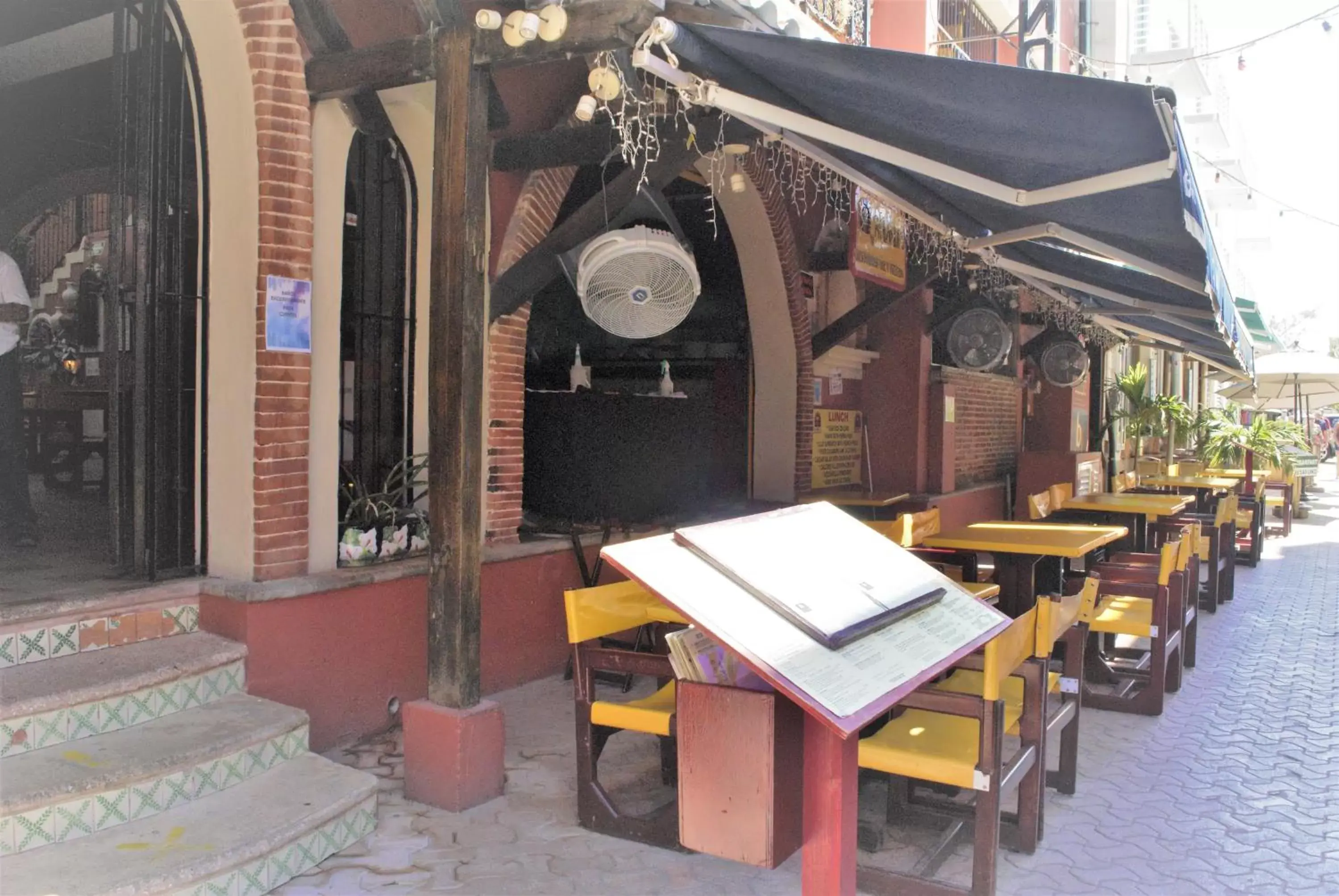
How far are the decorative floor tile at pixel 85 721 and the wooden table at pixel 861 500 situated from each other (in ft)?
17.6

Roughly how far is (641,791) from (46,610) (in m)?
2.41

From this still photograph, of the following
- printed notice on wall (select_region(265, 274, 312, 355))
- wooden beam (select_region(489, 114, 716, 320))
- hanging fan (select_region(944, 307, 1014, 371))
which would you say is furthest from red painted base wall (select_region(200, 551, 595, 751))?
hanging fan (select_region(944, 307, 1014, 371))

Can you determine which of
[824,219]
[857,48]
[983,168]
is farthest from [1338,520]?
[857,48]

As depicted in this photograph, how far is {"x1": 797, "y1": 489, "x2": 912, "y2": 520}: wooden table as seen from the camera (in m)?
7.88

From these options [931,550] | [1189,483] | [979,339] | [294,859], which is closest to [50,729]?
[294,859]

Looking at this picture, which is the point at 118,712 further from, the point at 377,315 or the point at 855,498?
the point at 855,498

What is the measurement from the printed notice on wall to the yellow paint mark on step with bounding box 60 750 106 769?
1.72 meters

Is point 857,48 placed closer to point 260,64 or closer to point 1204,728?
point 260,64

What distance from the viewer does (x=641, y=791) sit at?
403 centimetres

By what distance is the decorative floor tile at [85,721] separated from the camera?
3334 mm

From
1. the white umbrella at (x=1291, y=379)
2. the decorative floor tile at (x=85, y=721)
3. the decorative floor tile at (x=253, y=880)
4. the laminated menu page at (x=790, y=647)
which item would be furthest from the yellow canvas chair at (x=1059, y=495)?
the white umbrella at (x=1291, y=379)

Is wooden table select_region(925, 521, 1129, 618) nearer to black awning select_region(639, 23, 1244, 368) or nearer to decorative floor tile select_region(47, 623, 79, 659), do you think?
black awning select_region(639, 23, 1244, 368)

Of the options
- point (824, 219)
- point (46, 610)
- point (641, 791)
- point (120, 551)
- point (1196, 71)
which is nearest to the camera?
point (46, 610)

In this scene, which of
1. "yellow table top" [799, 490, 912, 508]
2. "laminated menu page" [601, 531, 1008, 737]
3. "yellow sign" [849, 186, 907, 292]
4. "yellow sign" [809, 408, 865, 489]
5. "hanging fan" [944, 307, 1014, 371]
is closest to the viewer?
"laminated menu page" [601, 531, 1008, 737]
